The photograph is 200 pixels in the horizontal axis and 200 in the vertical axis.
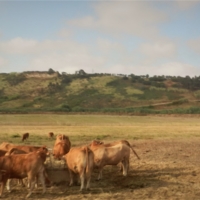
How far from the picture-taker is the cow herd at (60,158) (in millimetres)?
Result: 11273

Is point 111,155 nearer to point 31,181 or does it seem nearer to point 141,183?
point 141,183

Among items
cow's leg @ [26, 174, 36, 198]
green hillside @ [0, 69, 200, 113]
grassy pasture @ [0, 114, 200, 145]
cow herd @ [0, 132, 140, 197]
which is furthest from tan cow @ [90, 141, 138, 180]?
green hillside @ [0, 69, 200, 113]

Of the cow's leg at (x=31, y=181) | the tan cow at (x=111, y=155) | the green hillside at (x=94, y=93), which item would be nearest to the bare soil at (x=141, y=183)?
the cow's leg at (x=31, y=181)

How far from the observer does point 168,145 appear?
75.0ft

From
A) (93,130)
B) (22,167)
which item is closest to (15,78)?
(93,130)

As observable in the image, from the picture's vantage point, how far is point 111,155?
543 inches

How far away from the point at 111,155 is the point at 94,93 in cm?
9519

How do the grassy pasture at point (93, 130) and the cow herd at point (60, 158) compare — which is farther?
the grassy pasture at point (93, 130)

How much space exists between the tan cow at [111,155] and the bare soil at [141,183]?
569 millimetres

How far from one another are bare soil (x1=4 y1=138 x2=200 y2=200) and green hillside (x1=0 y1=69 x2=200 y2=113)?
62128mm

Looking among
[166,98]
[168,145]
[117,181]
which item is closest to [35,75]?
[166,98]

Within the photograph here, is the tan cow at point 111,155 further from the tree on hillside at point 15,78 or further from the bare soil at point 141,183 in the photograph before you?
the tree on hillside at point 15,78

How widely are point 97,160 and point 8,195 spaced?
370 cm

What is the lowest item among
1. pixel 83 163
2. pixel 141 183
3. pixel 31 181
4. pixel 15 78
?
pixel 141 183
